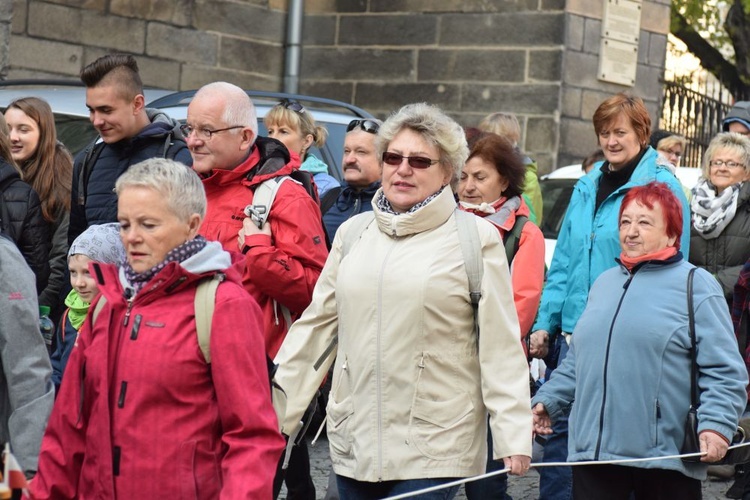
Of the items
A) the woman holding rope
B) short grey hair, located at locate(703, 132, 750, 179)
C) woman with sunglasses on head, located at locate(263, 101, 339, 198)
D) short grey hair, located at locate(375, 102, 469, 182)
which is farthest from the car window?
short grey hair, located at locate(375, 102, 469, 182)

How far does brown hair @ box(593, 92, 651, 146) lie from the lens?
7.23 metres

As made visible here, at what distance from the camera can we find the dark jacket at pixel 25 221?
6.70 metres

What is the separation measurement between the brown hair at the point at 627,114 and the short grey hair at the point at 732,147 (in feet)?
5.79

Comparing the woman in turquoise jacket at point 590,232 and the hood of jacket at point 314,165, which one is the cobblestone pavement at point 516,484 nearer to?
the woman in turquoise jacket at point 590,232

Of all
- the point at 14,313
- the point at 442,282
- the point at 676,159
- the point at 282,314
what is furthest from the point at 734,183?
the point at 14,313

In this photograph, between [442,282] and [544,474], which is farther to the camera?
[544,474]

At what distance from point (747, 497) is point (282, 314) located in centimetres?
270

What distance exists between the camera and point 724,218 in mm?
8625

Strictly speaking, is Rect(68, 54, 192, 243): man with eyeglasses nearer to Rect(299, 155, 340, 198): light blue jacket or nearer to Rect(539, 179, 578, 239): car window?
Rect(299, 155, 340, 198): light blue jacket

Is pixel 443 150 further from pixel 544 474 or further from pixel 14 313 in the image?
pixel 544 474

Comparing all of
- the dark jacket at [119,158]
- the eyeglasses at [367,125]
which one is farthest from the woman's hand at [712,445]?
the eyeglasses at [367,125]

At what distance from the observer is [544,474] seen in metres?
7.11

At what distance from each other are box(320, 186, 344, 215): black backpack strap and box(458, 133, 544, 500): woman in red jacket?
1019mm

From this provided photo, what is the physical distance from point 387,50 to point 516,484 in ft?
29.2
